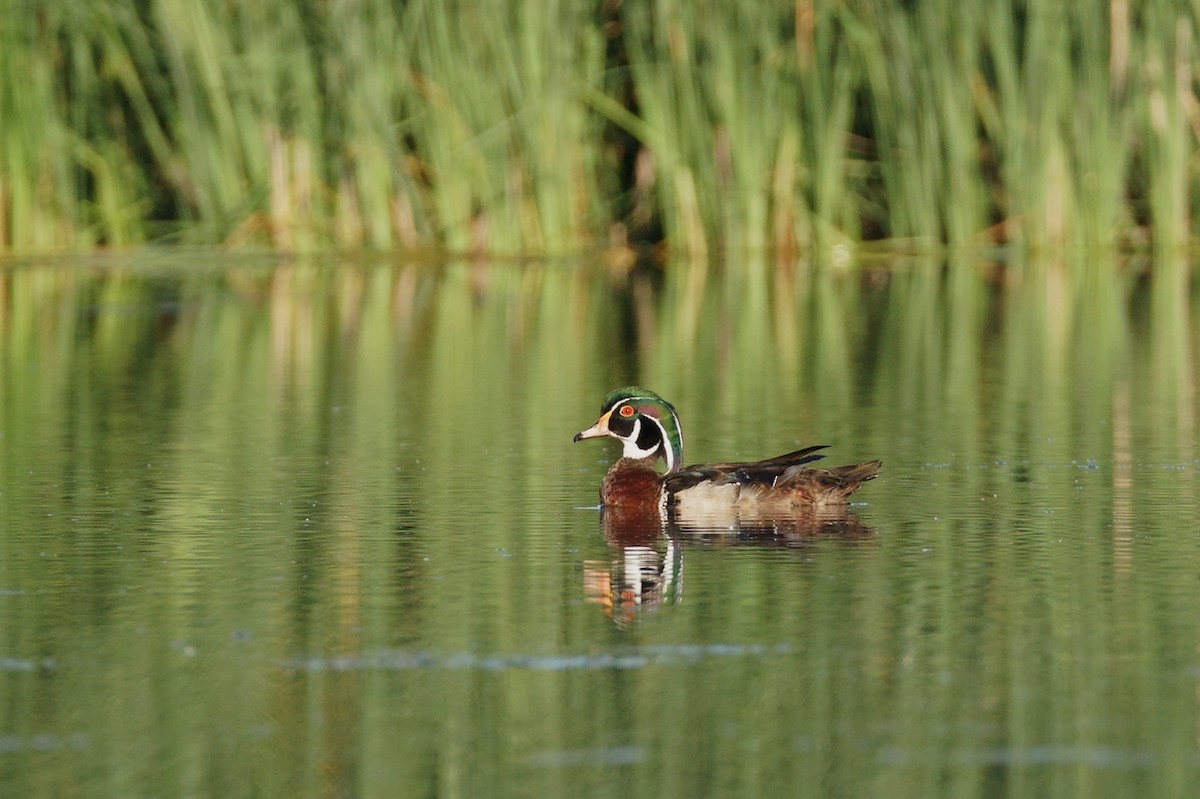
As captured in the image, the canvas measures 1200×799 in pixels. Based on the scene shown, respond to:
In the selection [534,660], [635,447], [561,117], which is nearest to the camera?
[534,660]

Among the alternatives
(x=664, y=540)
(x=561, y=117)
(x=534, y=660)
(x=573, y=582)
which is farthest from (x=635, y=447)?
(x=561, y=117)

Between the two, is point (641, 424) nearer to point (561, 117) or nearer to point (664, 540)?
point (664, 540)

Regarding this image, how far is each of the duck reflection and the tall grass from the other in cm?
1107

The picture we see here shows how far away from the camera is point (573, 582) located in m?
5.80

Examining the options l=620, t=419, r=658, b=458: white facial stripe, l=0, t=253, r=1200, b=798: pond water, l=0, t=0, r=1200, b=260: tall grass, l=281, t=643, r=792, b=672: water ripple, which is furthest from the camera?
l=0, t=0, r=1200, b=260: tall grass

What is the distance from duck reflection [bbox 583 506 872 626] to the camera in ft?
18.3

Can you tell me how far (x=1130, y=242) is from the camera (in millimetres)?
19578

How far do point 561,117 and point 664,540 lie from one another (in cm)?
1173

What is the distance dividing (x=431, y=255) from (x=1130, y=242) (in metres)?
5.54

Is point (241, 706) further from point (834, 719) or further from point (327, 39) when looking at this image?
point (327, 39)

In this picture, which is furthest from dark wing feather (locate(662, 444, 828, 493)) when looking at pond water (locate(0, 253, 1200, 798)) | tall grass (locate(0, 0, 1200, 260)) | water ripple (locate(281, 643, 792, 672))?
tall grass (locate(0, 0, 1200, 260))

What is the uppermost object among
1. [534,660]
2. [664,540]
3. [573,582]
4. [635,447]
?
[635,447]

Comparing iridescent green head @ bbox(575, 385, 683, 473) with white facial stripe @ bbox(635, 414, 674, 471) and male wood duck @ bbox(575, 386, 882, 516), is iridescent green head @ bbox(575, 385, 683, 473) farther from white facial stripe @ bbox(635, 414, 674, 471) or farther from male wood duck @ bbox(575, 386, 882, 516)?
male wood duck @ bbox(575, 386, 882, 516)

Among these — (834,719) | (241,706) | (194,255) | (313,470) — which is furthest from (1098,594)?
(194,255)
